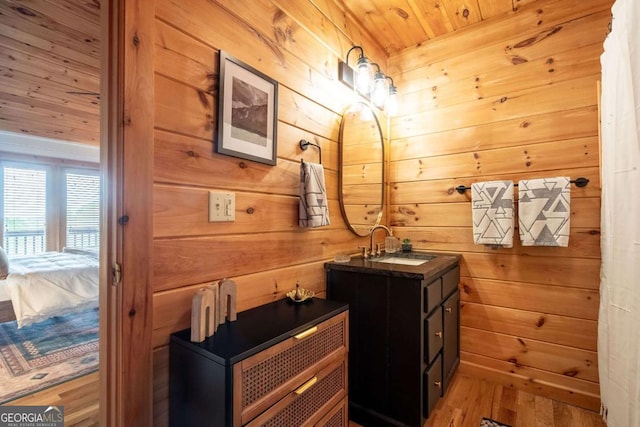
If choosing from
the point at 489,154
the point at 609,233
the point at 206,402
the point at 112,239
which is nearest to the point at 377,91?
the point at 489,154

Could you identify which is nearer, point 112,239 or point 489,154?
point 112,239

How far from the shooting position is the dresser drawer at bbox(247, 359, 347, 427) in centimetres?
97

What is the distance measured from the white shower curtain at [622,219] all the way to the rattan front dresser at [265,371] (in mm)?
1017

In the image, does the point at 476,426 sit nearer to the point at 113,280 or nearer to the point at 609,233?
the point at 609,233

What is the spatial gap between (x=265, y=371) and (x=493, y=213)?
5.40 feet

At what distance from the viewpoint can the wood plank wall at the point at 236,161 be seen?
1.00 meters

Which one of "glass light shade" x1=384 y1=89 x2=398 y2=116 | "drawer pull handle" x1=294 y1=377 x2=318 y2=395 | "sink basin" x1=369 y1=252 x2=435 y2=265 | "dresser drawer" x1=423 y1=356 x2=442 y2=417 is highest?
"glass light shade" x1=384 y1=89 x2=398 y2=116

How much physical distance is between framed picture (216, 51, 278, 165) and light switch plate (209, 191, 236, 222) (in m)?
0.16

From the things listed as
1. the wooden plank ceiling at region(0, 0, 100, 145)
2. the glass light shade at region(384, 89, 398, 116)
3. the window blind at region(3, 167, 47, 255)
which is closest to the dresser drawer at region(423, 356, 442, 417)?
the glass light shade at region(384, 89, 398, 116)

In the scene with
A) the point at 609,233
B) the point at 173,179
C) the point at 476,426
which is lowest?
the point at 476,426

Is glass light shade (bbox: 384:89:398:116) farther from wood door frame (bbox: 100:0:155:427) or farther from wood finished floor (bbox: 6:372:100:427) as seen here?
wood finished floor (bbox: 6:372:100:427)

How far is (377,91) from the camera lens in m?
2.13

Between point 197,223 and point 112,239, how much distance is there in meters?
0.26

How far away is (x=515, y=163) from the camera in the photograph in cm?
194
